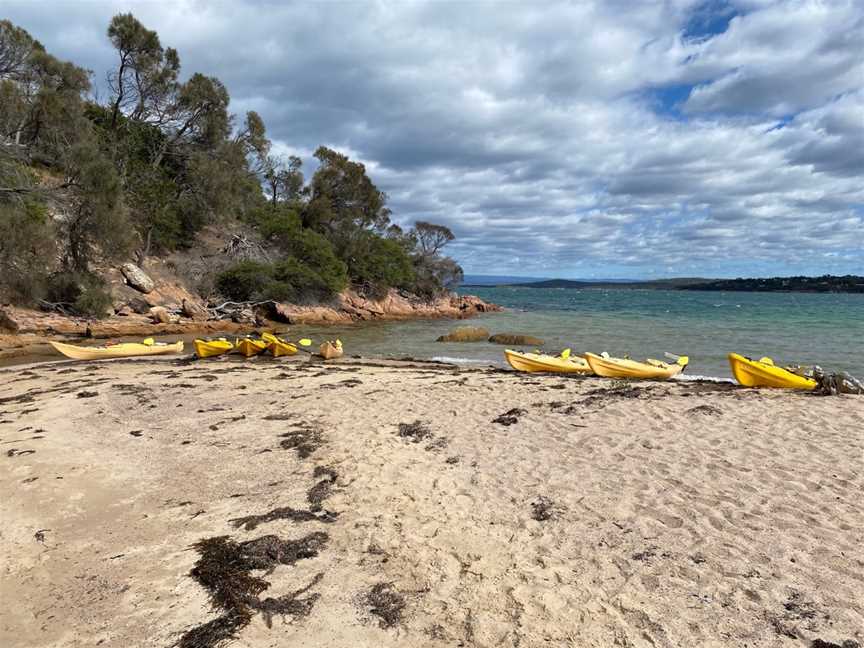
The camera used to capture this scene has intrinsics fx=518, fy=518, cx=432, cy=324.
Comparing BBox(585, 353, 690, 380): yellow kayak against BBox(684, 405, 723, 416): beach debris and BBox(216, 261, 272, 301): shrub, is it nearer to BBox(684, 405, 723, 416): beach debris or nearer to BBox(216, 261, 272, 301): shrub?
BBox(684, 405, 723, 416): beach debris

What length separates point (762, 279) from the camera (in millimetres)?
141625

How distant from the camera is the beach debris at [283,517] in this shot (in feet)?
16.5

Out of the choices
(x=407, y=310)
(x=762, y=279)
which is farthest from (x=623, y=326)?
(x=762, y=279)

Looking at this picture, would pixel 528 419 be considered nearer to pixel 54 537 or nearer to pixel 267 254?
pixel 54 537

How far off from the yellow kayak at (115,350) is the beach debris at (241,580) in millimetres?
14757

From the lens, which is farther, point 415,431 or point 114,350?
point 114,350

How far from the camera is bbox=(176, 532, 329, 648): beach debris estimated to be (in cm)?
351

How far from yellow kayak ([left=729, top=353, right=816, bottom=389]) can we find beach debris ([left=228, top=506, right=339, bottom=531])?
10840 mm

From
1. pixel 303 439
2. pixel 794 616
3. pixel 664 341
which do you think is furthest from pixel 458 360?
pixel 794 616

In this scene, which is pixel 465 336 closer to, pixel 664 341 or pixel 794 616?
pixel 664 341

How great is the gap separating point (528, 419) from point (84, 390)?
9586mm

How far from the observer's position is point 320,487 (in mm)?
5941

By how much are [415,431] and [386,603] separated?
4340 mm

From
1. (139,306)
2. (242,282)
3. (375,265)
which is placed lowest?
(139,306)
